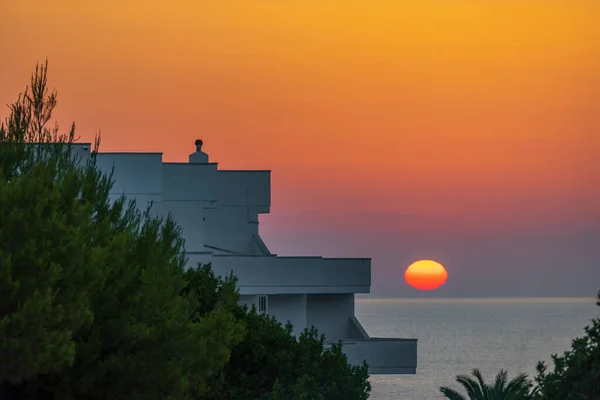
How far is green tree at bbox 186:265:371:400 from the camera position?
3428 centimetres

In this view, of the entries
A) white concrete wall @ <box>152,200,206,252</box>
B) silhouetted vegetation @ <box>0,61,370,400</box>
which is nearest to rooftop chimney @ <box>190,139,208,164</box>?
white concrete wall @ <box>152,200,206,252</box>

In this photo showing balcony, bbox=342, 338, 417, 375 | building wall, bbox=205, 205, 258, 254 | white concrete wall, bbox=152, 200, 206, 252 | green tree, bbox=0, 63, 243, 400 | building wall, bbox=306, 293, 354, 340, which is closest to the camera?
green tree, bbox=0, 63, 243, 400

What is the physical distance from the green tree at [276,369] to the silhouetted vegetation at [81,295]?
1.29 meters

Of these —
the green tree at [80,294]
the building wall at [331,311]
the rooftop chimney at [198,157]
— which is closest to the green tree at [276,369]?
the green tree at [80,294]

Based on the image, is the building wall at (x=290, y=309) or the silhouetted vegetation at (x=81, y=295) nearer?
the silhouetted vegetation at (x=81, y=295)

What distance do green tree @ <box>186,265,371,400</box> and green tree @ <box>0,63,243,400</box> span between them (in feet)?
10.8

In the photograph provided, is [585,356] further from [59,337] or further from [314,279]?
[314,279]

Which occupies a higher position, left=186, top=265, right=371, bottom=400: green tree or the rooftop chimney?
the rooftop chimney

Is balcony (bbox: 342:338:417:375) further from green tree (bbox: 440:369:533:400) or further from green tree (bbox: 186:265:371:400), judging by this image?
green tree (bbox: 186:265:371:400)

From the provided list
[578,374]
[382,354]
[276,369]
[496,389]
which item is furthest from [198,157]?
[578,374]

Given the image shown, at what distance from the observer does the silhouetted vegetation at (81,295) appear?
23406mm

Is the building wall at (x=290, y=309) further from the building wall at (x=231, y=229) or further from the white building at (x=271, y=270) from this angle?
the building wall at (x=231, y=229)

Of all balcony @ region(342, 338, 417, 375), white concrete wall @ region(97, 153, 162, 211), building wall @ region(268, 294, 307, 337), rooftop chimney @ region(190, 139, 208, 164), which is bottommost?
balcony @ region(342, 338, 417, 375)

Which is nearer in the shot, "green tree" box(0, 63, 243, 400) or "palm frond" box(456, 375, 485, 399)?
"green tree" box(0, 63, 243, 400)
